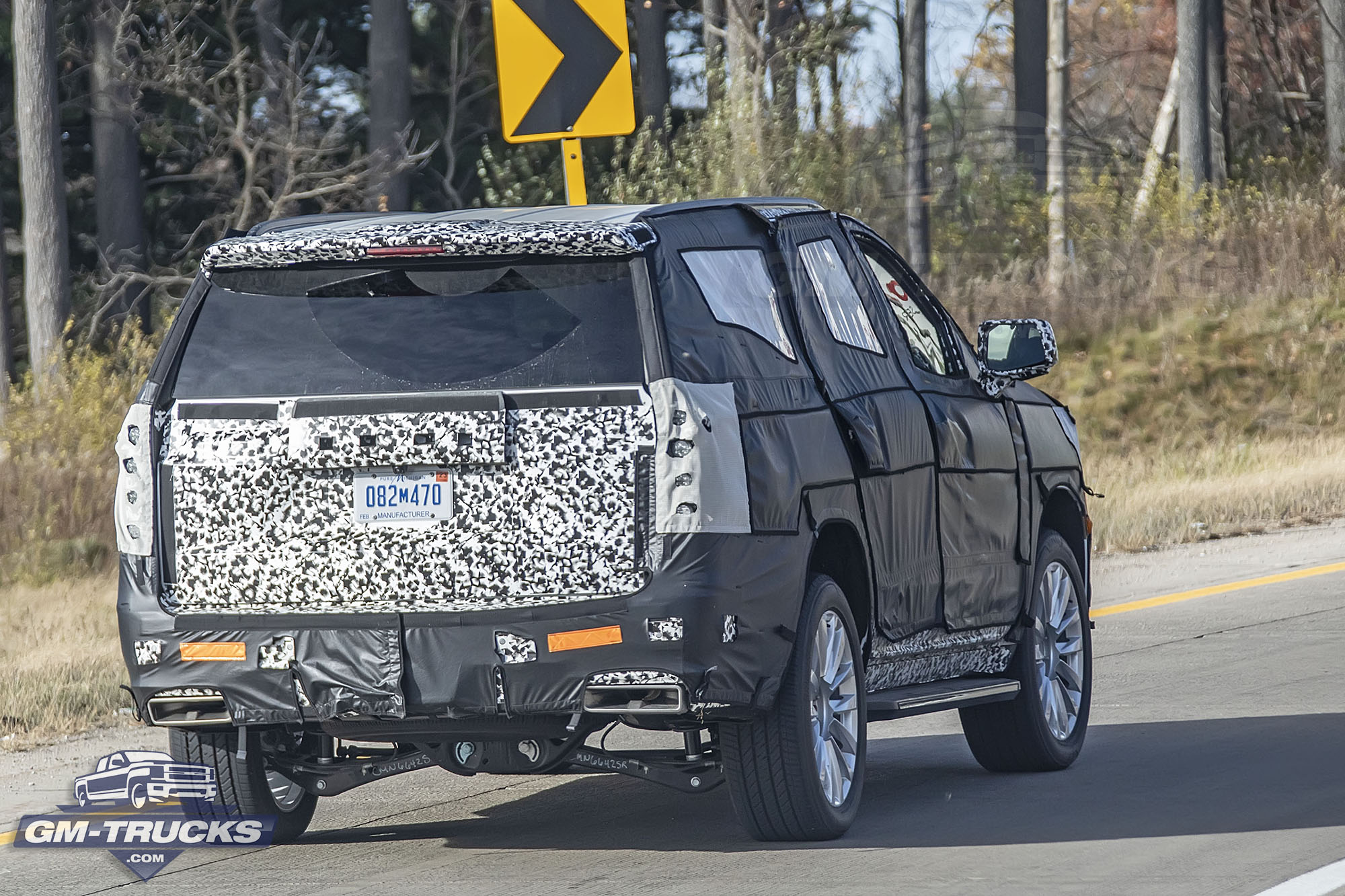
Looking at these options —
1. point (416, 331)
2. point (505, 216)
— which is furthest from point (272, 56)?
point (416, 331)

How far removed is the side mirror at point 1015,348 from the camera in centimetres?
803

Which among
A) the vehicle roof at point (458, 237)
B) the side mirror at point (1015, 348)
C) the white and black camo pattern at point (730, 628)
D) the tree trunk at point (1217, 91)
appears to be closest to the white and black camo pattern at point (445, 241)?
the vehicle roof at point (458, 237)

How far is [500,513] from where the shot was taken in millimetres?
6047

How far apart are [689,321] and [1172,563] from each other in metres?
9.62

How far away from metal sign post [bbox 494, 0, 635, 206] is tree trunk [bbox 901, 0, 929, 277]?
777 inches

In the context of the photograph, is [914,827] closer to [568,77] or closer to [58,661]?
[568,77]

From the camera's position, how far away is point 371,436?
20.0ft

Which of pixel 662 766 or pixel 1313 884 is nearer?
pixel 1313 884

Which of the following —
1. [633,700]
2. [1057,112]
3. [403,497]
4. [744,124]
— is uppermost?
[744,124]

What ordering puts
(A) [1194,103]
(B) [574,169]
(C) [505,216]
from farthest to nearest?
(A) [1194,103] → (B) [574,169] → (C) [505,216]

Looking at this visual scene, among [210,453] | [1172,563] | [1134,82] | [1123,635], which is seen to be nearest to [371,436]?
[210,453]

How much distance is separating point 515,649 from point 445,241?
4.00 feet

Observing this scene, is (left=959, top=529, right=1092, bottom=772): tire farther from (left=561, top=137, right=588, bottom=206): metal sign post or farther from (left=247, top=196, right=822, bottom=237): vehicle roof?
(left=561, top=137, right=588, bottom=206): metal sign post

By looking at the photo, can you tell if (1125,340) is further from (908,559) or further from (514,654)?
(514,654)
